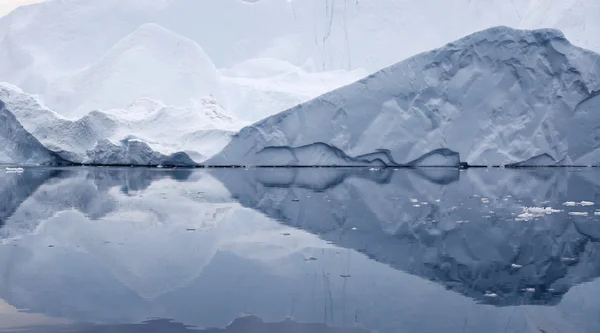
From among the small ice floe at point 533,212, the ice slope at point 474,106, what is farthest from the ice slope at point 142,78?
the small ice floe at point 533,212

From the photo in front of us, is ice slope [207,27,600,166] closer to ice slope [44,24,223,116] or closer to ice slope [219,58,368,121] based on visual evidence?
ice slope [219,58,368,121]

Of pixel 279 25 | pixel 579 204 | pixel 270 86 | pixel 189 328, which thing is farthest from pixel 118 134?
pixel 279 25

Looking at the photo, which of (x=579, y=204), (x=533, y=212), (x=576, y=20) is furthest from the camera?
(x=576, y=20)

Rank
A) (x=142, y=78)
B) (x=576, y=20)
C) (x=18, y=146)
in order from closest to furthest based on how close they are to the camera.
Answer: (x=18, y=146) < (x=576, y=20) < (x=142, y=78)

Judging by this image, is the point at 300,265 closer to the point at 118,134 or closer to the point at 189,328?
the point at 189,328

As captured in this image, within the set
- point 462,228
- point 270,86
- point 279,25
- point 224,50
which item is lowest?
point 462,228

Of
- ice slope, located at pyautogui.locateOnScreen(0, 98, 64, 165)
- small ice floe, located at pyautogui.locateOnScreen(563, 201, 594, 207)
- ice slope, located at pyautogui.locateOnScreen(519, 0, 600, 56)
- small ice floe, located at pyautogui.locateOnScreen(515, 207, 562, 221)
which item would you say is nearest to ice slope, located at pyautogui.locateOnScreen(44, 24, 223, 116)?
ice slope, located at pyautogui.locateOnScreen(0, 98, 64, 165)

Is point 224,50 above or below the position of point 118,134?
above
